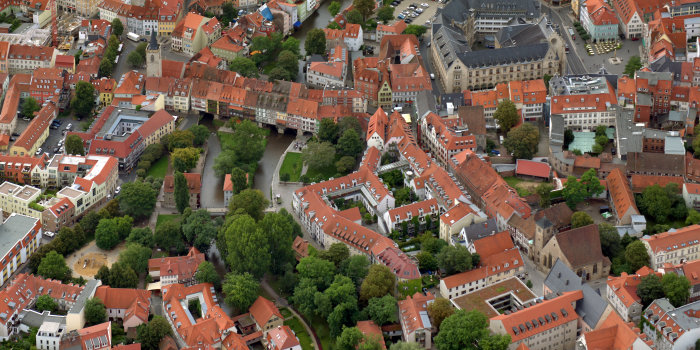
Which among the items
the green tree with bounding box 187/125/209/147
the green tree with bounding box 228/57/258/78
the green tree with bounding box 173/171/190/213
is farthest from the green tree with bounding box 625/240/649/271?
the green tree with bounding box 228/57/258/78

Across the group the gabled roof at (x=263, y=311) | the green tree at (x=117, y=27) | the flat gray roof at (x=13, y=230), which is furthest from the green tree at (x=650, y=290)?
the green tree at (x=117, y=27)

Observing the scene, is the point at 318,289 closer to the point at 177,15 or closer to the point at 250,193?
the point at 250,193

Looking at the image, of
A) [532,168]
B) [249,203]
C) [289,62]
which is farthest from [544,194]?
[289,62]

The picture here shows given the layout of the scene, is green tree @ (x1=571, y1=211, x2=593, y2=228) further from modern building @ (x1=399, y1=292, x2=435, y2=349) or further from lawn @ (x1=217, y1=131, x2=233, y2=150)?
lawn @ (x1=217, y1=131, x2=233, y2=150)

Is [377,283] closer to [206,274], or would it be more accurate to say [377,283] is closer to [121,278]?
[206,274]

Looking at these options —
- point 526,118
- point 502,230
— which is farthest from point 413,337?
point 526,118

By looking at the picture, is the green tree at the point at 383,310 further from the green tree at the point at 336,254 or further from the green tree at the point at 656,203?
the green tree at the point at 656,203
